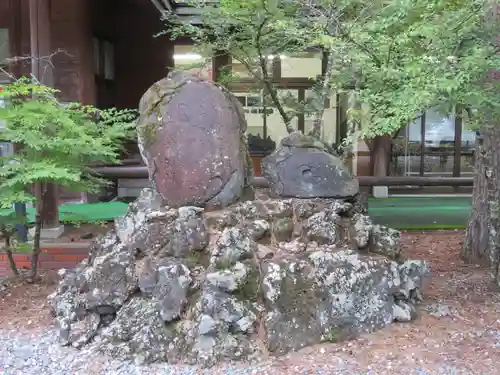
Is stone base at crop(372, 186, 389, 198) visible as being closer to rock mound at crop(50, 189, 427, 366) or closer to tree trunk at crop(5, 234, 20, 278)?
rock mound at crop(50, 189, 427, 366)

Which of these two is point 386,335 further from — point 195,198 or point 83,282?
point 83,282

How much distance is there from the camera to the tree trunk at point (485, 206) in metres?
4.59

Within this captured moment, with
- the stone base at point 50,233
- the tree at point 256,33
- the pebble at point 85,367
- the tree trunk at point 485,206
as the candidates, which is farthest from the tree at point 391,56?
the stone base at point 50,233

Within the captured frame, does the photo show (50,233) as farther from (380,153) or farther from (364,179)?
(380,153)

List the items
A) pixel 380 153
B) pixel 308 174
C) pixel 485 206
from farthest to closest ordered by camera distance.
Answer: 1. pixel 380 153
2. pixel 485 206
3. pixel 308 174

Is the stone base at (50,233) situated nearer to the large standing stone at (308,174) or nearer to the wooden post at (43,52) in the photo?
the wooden post at (43,52)

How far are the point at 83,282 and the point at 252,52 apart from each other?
3.00 m

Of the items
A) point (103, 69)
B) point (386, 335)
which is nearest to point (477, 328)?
point (386, 335)

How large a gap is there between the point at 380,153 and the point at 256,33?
537 centimetres

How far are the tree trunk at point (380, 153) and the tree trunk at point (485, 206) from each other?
14.1 ft

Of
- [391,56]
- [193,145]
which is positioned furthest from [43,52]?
[391,56]

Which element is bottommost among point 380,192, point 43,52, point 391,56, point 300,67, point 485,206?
point 380,192

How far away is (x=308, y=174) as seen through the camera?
3.96 meters

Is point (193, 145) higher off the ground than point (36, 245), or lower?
higher
